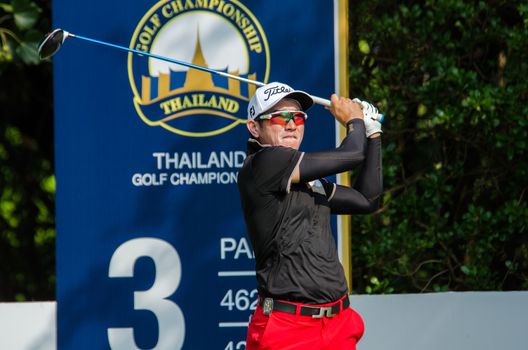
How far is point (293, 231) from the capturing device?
3.80 meters

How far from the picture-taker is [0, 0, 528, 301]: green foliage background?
580cm

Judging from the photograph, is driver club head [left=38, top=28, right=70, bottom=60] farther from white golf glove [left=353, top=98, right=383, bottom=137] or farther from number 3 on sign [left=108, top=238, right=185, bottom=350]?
white golf glove [left=353, top=98, right=383, bottom=137]

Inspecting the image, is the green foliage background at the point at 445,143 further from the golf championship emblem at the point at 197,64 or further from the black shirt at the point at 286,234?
the black shirt at the point at 286,234

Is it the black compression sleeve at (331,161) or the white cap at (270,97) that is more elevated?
the white cap at (270,97)

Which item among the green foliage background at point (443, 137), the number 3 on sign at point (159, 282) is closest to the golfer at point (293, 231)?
the number 3 on sign at point (159, 282)

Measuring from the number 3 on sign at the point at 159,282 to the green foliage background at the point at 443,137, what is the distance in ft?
4.24

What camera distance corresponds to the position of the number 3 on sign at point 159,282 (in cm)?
503

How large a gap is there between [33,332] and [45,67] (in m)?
3.19

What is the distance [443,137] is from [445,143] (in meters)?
0.06

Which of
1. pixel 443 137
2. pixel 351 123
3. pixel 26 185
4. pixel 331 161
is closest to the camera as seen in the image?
pixel 331 161

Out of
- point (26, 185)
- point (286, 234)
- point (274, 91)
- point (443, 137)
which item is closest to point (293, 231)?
point (286, 234)

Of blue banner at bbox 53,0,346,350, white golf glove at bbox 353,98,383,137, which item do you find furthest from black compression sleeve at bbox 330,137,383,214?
blue banner at bbox 53,0,346,350

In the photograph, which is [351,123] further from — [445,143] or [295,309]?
[445,143]

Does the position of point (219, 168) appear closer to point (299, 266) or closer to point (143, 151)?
point (143, 151)
